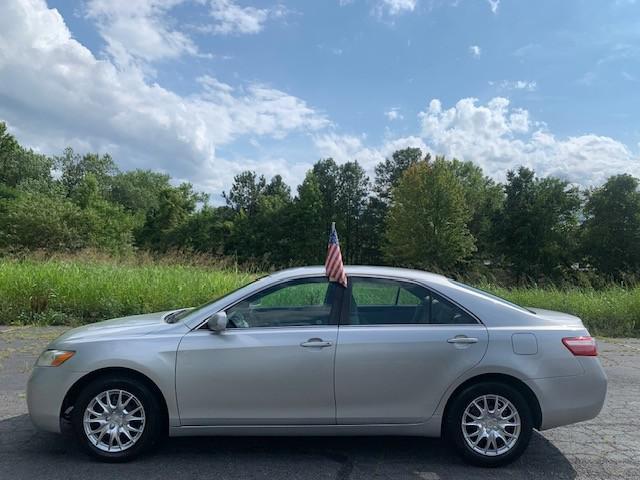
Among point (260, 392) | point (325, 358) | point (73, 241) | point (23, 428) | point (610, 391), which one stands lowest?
point (610, 391)

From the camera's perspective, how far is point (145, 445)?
3.91m

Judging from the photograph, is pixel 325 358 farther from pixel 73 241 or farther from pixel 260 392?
pixel 73 241

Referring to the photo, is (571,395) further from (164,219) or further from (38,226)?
(164,219)

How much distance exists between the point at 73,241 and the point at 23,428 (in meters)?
33.2

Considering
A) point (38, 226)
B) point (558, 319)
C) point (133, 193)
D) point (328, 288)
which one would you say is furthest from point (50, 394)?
point (133, 193)

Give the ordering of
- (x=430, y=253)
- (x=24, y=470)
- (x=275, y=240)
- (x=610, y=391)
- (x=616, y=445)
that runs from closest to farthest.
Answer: (x=24, y=470) → (x=616, y=445) → (x=610, y=391) → (x=430, y=253) → (x=275, y=240)

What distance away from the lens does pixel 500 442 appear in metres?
3.96

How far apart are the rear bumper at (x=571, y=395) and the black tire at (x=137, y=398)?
117 inches

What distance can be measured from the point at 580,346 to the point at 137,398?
3.56 metres

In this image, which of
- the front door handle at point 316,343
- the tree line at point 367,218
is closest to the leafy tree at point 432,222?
the tree line at point 367,218

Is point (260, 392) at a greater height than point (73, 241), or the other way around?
point (73, 241)

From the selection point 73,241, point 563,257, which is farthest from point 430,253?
point 73,241

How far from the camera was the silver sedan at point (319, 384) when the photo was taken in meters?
3.89

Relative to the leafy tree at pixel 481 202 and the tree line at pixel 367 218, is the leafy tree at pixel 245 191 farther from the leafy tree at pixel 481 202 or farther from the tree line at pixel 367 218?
the leafy tree at pixel 481 202
